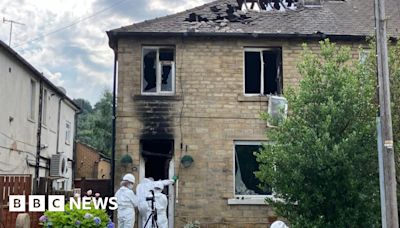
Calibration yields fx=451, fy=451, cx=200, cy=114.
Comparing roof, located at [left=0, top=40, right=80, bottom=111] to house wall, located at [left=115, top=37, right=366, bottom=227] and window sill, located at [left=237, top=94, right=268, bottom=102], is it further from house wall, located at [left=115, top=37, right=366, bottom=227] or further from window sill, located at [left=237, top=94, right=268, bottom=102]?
window sill, located at [left=237, top=94, right=268, bottom=102]

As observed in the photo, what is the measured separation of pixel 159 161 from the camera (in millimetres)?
13703

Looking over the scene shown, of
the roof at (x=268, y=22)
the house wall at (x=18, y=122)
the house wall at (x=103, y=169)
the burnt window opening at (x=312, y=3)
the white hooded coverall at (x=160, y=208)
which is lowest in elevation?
the white hooded coverall at (x=160, y=208)

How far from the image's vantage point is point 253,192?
12992 mm

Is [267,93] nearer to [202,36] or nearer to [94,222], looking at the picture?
[202,36]

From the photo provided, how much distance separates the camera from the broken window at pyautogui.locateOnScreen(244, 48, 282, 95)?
44.6 feet

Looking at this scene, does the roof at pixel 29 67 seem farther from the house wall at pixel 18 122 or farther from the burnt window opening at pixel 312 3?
the burnt window opening at pixel 312 3

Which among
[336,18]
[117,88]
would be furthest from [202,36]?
[336,18]

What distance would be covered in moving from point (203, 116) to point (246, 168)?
196 cm

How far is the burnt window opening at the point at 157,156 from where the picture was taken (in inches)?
514

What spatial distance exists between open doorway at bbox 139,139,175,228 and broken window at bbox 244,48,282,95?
298 centimetres

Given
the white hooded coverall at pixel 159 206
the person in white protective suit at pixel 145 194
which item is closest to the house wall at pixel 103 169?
the person in white protective suit at pixel 145 194

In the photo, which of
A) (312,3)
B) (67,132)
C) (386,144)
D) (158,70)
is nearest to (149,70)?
(158,70)

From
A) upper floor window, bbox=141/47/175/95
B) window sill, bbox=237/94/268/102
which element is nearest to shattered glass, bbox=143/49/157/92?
upper floor window, bbox=141/47/175/95

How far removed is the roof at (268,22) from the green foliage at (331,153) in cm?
488
